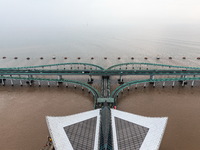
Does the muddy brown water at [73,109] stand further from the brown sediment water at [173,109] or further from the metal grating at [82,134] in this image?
the metal grating at [82,134]

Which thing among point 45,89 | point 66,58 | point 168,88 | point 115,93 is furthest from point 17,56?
point 168,88

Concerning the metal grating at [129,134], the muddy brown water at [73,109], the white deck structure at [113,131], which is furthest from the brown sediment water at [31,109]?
the metal grating at [129,134]

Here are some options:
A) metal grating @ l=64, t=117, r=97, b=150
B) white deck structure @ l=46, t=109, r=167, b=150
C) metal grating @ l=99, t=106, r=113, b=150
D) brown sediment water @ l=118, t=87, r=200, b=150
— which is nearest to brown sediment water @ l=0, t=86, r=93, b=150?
white deck structure @ l=46, t=109, r=167, b=150

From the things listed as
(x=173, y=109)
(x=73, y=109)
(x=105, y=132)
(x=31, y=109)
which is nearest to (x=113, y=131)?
(x=105, y=132)

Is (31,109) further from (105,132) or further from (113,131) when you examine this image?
(113,131)

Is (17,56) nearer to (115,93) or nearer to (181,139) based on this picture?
(115,93)

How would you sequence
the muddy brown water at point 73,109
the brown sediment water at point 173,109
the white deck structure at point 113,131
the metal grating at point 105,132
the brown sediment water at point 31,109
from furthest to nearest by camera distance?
the brown sediment water at point 31,109, the muddy brown water at point 73,109, the brown sediment water at point 173,109, the white deck structure at point 113,131, the metal grating at point 105,132

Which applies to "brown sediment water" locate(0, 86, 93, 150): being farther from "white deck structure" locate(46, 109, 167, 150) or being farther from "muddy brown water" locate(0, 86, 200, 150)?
"white deck structure" locate(46, 109, 167, 150)
